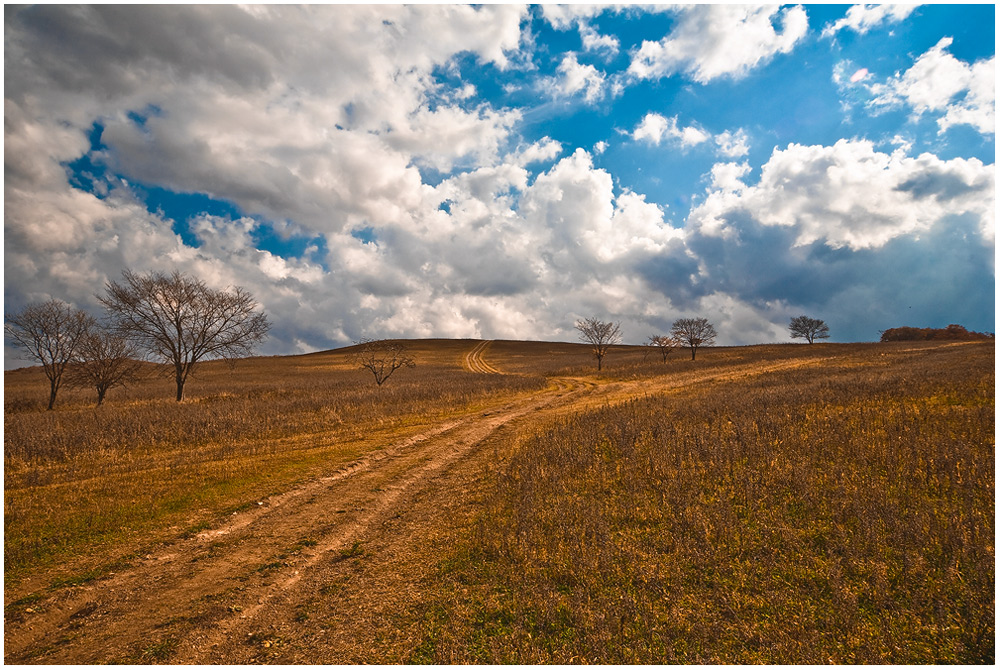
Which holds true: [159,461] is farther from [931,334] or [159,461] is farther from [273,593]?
[931,334]

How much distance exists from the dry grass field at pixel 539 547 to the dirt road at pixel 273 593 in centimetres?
3

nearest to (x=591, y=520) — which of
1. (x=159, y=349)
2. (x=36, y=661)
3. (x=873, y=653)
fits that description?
(x=873, y=653)

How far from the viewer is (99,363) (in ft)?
91.9

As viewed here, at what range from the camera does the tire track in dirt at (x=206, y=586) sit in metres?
4.94

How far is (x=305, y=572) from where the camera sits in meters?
6.38

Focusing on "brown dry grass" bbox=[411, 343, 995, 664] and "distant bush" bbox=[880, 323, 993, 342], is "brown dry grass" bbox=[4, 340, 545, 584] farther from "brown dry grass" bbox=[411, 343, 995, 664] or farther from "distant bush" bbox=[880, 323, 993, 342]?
"distant bush" bbox=[880, 323, 993, 342]

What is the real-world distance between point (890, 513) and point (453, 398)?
2034 centimetres

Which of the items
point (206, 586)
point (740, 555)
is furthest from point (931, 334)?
point (206, 586)

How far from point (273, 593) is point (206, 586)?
113 centimetres

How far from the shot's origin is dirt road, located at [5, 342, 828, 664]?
15.9ft

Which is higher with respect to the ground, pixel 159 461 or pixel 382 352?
pixel 382 352

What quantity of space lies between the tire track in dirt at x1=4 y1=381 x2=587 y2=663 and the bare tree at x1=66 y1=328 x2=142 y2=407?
2796cm

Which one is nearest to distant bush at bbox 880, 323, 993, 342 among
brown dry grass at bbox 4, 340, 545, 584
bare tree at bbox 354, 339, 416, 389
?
bare tree at bbox 354, 339, 416, 389

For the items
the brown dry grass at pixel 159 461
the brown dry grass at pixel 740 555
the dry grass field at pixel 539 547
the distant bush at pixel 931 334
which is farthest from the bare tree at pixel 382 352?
the distant bush at pixel 931 334
